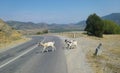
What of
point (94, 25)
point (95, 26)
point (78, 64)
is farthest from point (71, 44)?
point (94, 25)

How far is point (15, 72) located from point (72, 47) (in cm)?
1920

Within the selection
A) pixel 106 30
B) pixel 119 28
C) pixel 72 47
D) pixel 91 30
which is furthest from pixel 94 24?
pixel 72 47

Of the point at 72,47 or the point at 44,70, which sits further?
the point at 72,47

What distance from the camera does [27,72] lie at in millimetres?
15867

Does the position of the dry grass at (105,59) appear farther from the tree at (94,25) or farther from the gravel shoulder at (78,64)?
the tree at (94,25)

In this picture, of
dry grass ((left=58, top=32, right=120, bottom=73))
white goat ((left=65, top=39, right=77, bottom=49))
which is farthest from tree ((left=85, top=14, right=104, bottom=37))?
white goat ((left=65, top=39, right=77, bottom=49))

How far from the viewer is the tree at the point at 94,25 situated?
99.7m

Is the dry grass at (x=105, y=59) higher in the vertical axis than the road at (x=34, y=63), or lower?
lower

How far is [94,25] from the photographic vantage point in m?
102

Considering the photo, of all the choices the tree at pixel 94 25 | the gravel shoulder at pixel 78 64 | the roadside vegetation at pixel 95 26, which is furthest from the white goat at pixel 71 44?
the tree at pixel 94 25

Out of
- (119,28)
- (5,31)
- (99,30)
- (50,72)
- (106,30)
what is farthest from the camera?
(119,28)

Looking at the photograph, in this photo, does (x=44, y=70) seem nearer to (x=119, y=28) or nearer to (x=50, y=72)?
(x=50, y=72)

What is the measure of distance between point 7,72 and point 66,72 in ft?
10.6

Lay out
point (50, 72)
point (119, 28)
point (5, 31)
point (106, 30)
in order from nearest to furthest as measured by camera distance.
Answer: point (50, 72), point (5, 31), point (106, 30), point (119, 28)
